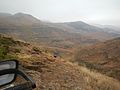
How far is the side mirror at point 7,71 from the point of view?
8.21 ft

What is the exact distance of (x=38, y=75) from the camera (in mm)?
7832

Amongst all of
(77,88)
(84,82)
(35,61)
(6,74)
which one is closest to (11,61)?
(6,74)

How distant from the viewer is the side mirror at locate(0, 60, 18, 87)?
2504 mm

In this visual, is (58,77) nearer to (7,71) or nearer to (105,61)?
(7,71)

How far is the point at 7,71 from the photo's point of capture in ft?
8.41

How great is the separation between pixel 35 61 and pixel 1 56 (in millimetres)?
1782

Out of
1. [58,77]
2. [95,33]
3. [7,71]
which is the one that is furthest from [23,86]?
[95,33]

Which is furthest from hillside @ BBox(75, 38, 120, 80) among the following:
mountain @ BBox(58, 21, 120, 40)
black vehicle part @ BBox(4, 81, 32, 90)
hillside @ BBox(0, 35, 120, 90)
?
mountain @ BBox(58, 21, 120, 40)

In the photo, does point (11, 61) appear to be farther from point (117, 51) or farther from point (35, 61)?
point (117, 51)

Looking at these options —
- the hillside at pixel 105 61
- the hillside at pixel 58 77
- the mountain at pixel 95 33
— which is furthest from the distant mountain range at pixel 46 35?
the hillside at pixel 58 77

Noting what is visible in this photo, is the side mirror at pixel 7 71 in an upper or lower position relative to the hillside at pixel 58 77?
upper

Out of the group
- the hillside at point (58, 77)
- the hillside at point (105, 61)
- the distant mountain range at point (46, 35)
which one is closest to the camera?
the hillside at point (58, 77)

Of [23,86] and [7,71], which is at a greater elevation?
[7,71]

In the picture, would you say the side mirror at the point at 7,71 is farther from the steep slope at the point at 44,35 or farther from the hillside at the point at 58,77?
the steep slope at the point at 44,35
